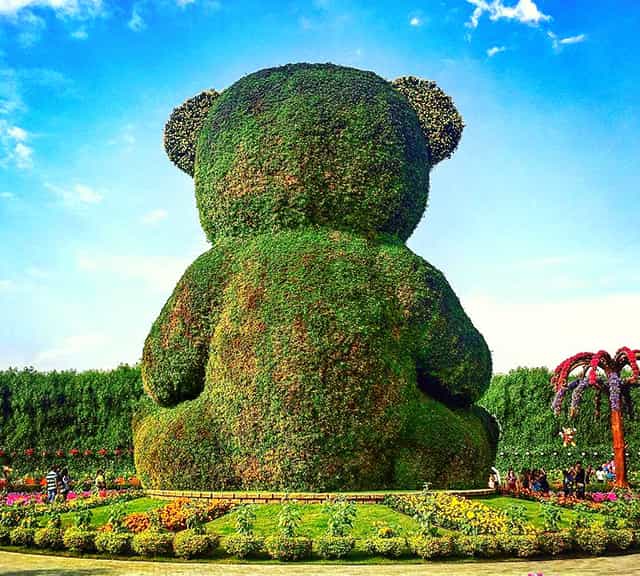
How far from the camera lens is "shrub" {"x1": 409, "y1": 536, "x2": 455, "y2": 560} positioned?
33.3ft

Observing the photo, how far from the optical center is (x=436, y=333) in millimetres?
14539

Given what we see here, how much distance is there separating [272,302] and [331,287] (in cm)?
112

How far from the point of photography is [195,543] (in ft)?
34.0

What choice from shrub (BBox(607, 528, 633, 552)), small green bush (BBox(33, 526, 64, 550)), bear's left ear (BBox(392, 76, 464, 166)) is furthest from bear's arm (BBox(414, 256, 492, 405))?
small green bush (BBox(33, 526, 64, 550))

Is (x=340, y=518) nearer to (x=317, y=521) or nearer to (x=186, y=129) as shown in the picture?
(x=317, y=521)

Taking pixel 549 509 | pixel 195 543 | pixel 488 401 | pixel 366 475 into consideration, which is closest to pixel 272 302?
pixel 366 475

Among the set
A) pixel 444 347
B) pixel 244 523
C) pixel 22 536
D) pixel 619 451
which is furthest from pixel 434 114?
pixel 22 536

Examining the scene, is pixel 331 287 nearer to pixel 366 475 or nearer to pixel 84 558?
pixel 366 475

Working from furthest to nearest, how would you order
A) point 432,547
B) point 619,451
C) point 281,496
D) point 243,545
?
point 619,451 < point 281,496 < point 243,545 < point 432,547

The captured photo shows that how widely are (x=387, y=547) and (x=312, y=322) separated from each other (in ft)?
15.5

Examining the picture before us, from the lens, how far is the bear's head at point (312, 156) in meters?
15.2

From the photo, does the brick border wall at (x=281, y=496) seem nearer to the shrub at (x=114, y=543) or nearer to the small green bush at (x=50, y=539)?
the shrub at (x=114, y=543)

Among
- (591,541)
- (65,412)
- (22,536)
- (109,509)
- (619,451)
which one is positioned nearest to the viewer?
(591,541)

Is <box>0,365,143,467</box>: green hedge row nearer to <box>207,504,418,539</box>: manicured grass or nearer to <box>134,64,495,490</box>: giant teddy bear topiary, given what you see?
<box>134,64,495,490</box>: giant teddy bear topiary
